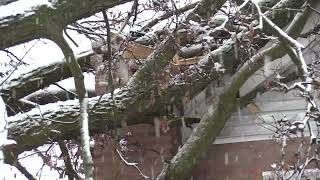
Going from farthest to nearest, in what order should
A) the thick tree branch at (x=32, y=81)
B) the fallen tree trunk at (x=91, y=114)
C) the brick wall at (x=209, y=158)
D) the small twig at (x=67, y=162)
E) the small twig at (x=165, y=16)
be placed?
→ 1. the brick wall at (x=209, y=158)
2. the small twig at (x=67, y=162)
3. the small twig at (x=165, y=16)
4. the thick tree branch at (x=32, y=81)
5. the fallen tree trunk at (x=91, y=114)

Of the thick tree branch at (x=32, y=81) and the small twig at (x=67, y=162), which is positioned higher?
the thick tree branch at (x=32, y=81)

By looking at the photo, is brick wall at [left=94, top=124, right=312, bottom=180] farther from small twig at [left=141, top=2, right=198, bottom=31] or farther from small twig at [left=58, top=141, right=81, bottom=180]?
small twig at [left=141, top=2, right=198, bottom=31]

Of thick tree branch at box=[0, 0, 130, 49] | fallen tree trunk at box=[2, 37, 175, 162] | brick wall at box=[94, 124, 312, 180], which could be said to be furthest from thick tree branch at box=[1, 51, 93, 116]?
thick tree branch at box=[0, 0, 130, 49]

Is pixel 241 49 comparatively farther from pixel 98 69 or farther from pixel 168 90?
pixel 98 69

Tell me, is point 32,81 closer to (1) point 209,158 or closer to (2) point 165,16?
(2) point 165,16

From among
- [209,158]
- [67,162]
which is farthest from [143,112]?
[209,158]

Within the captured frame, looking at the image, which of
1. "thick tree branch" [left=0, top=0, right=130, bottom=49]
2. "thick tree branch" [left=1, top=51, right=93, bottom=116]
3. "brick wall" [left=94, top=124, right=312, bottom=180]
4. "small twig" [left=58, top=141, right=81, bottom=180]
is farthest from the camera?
"brick wall" [left=94, top=124, right=312, bottom=180]

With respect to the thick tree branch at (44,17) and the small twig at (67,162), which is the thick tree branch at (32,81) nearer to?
the small twig at (67,162)

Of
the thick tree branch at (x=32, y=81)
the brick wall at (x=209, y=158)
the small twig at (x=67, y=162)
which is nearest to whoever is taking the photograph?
the thick tree branch at (x=32, y=81)

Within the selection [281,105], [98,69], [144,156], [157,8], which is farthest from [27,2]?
[281,105]

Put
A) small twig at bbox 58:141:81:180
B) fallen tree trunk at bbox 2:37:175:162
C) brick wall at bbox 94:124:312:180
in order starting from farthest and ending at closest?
brick wall at bbox 94:124:312:180 → small twig at bbox 58:141:81:180 → fallen tree trunk at bbox 2:37:175:162

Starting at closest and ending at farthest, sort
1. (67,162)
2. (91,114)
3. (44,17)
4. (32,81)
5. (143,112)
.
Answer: (44,17) → (91,114) → (32,81) → (143,112) → (67,162)

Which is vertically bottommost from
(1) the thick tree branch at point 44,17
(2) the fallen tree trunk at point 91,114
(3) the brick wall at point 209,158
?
(3) the brick wall at point 209,158

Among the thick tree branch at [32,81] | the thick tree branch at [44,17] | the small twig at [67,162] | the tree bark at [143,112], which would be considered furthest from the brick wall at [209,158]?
the thick tree branch at [44,17]
